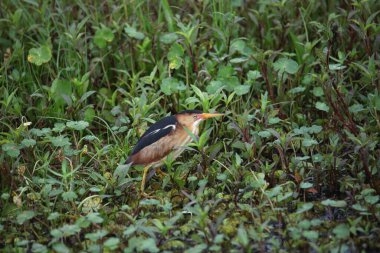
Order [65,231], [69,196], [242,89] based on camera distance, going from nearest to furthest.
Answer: [65,231] → [69,196] → [242,89]

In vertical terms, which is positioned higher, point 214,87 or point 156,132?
point 156,132

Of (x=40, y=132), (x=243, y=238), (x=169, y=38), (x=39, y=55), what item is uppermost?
(x=39, y=55)

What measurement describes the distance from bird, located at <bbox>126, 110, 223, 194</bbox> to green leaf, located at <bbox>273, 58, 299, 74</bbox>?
1.04 meters

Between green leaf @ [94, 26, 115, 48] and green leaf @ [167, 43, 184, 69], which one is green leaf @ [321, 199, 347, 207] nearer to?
green leaf @ [167, 43, 184, 69]

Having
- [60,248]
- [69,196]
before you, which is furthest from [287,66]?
[60,248]

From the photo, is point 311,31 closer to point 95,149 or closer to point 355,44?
point 355,44

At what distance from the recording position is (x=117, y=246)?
15.3 feet

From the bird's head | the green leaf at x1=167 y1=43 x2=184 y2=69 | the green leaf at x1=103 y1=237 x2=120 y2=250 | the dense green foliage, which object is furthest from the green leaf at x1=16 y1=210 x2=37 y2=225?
the green leaf at x1=167 y1=43 x2=184 y2=69

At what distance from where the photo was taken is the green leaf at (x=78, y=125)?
578 centimetres

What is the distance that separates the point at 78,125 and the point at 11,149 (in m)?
0.57

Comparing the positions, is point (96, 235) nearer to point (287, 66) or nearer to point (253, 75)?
point (253, 75)

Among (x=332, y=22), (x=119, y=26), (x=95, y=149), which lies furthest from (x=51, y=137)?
(x=332, y=22)

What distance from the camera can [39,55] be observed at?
21.8ft

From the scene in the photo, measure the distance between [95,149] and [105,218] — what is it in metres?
1.04
